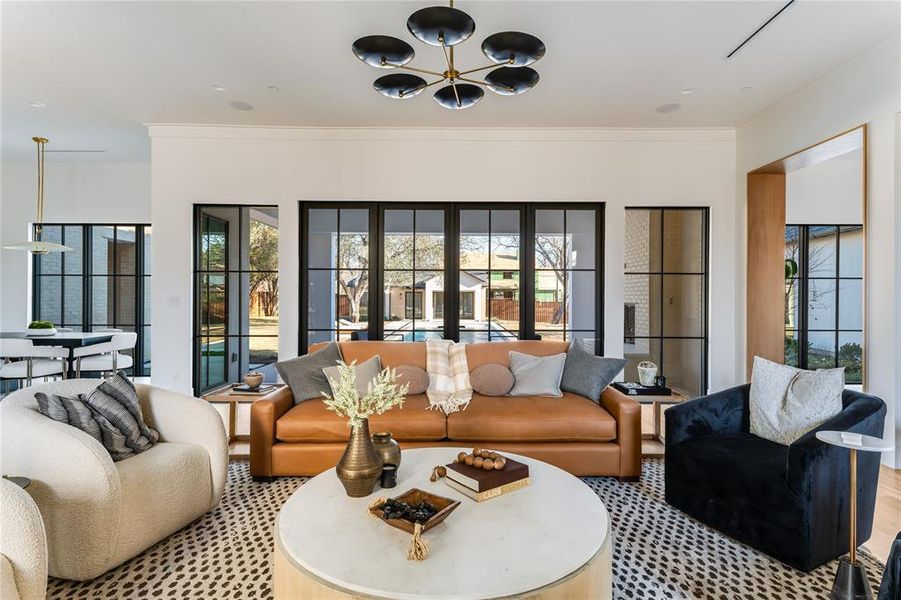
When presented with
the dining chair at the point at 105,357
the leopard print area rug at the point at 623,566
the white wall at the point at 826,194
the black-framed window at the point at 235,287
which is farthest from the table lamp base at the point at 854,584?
A: the dining chair at the point at 105,357

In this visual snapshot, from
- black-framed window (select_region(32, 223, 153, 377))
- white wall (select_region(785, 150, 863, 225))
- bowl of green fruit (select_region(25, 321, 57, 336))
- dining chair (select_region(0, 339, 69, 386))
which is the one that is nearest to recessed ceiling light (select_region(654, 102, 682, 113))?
white wall (select_region(785, 150, 863, 225))

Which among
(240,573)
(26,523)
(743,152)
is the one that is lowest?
(240,573)

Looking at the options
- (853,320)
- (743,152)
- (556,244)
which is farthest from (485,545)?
(853,320)

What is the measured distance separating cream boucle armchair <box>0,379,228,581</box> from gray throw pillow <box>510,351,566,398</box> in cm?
213

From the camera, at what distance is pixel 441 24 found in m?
1.82

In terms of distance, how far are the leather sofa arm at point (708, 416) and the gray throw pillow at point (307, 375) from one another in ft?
7.29

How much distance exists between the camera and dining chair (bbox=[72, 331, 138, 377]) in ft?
14.6

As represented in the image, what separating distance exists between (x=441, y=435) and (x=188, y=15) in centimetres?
313

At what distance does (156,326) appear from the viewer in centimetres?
453

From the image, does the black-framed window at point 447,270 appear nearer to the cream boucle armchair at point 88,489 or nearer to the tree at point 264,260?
the tree at point 264,260

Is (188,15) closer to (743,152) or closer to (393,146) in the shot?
(393,146)

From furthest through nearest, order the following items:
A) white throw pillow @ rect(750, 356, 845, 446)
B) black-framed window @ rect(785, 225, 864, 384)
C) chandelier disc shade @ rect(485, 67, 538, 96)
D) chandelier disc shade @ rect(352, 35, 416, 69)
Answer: black-framed window @ rect(785, 225, 864, 384), chandelier disc shade @ rect(485, 67, 538, 96), white throw pillow @ rect(750, 356, 845, 446), chandelier disc shade @ rect(352, 35, 416, 69)

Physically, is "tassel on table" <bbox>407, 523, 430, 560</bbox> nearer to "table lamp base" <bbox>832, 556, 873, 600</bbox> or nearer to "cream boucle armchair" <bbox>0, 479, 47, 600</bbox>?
"cream boucle armchair" <bbox>0, 479, 47, 600</bbox>

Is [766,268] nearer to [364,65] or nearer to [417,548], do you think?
[364,65]
